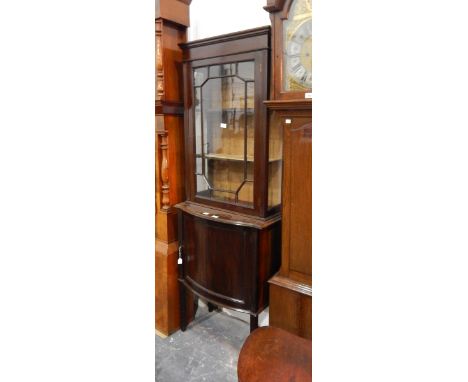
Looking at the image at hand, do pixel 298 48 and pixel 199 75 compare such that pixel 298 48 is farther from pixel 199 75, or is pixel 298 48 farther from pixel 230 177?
pixel 230 177

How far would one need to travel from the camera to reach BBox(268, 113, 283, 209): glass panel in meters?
1.63

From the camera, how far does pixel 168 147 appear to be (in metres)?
1.99

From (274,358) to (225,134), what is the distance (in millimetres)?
1143

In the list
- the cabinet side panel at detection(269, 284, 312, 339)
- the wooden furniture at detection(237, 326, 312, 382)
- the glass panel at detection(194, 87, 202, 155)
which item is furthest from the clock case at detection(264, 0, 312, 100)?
the wooden furniture at detection(237, 326, 312, 382)

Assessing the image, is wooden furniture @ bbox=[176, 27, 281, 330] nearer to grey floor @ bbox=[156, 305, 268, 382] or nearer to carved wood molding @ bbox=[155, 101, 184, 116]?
carved wood molding @ bbox=[155, 101, 184, 116]

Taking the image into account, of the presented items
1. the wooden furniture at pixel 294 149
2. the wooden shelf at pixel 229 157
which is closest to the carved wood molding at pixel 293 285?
the wooden furniture at pixel 294 149

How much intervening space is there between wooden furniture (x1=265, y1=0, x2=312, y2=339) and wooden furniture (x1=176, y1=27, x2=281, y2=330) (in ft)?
0.40

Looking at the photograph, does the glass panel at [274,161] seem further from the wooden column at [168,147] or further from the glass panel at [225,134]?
the wooden column at [168,147]

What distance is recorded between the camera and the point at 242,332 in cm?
212
